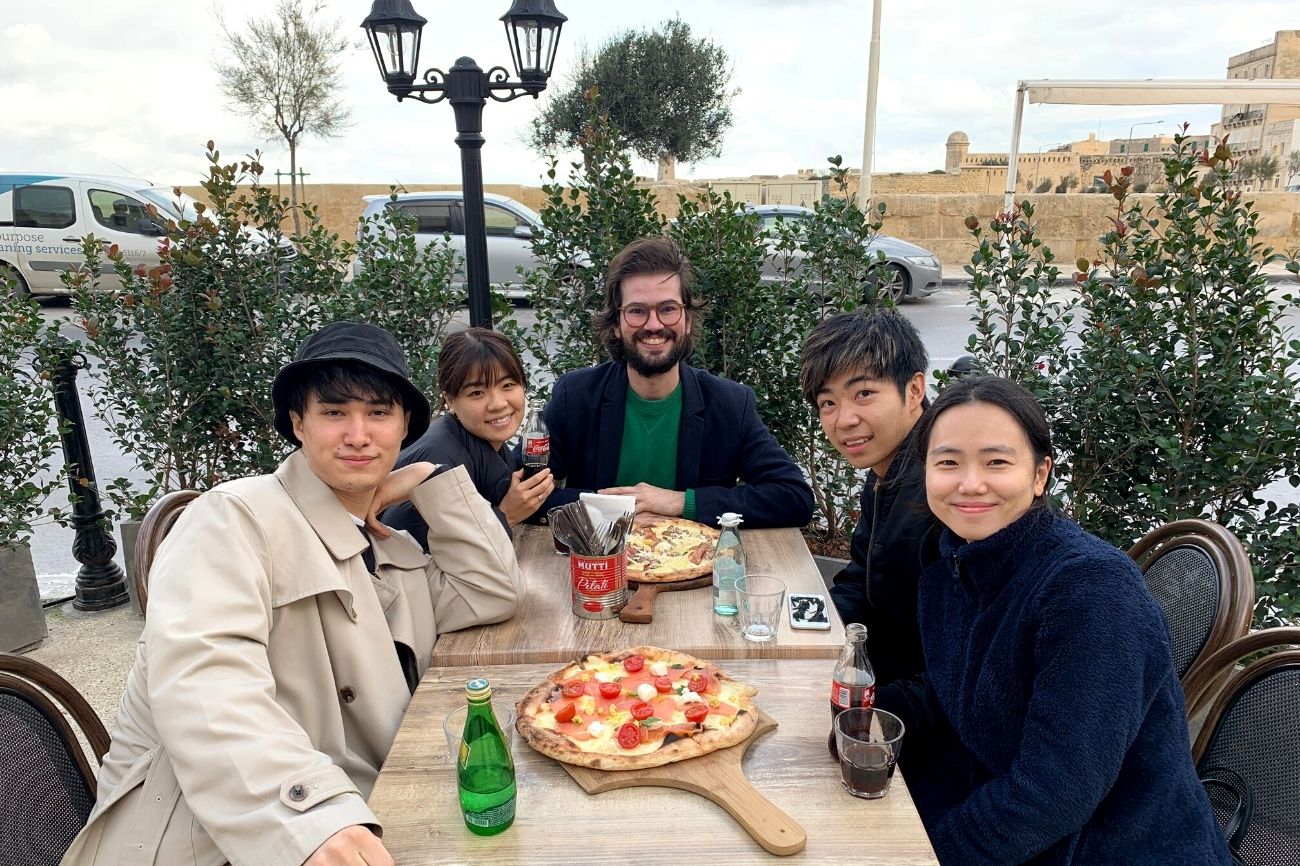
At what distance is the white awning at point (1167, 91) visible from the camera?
903cm

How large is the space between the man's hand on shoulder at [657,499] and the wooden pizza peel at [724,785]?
1324mm

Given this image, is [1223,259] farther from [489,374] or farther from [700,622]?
[489,374]

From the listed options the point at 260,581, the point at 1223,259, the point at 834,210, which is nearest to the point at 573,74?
the point at 834,210

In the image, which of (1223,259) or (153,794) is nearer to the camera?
(153,794)

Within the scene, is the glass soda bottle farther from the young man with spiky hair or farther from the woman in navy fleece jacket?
the young man with spiky hair

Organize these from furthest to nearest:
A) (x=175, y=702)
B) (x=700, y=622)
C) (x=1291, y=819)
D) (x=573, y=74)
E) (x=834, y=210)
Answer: (x=573, y=74)
(x=834, y=210)
(x=700, y=622)
(x=1291, y=819)
(x=175, y=702)

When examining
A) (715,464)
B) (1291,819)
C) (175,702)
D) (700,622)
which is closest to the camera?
(175,702)

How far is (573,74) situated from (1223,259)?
19659 mm

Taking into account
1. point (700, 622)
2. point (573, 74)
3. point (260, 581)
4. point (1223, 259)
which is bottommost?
point (700, 622)

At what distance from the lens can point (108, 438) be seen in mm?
7605

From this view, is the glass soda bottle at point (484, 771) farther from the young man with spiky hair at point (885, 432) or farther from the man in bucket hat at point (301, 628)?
the young man with spiky hair at point (885, 432)

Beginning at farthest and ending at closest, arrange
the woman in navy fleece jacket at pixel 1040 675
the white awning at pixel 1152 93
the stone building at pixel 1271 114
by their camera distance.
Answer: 1. the stone building at pixel 1271 114
2. the white awning at pixel 1152 93
3. the woman in navy fleece jacket at pixel 1040 675

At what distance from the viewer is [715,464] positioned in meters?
3.18

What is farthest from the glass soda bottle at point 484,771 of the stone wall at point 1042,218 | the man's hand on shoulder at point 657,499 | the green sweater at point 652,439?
the stone wall at point 1042,218
